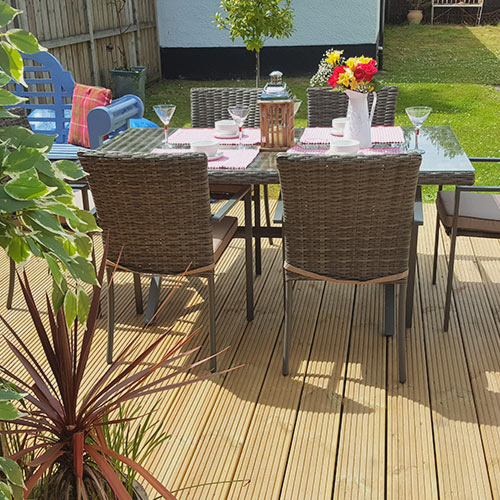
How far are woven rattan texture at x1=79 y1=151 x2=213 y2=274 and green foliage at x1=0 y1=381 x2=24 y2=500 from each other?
1632 millimetres

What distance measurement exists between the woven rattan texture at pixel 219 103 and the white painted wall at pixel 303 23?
6.87 m

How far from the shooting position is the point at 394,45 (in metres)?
14.1

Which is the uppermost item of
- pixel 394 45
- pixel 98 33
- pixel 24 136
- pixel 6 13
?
pixel 6 13

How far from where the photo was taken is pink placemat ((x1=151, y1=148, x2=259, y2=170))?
314 cm

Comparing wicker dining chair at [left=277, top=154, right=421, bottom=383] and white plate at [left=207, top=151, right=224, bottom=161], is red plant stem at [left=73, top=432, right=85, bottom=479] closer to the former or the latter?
wicker dining chair at [left=277, top=154, right=421, bottom=383]

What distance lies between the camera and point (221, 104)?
4.30m

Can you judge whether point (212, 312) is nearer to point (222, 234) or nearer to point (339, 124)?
point (222, 234)

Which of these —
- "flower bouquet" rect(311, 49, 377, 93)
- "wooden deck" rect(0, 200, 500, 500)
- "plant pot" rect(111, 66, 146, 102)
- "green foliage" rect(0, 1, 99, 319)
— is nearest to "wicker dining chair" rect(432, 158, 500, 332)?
"wooden deck" rect(0, 200, 500, 500)

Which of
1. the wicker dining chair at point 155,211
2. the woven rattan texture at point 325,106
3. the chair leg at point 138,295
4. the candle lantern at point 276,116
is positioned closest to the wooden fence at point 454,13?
the woven rattan texture at point 325,106

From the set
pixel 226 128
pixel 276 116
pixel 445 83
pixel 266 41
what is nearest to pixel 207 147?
pixel 276 116

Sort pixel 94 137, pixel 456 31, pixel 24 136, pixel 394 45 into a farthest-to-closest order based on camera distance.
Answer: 1. pixel 456 31
2. pixel 394 45
3. pixel 94 137
4. pixel 24 136

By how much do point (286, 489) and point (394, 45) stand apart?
43.3 ft

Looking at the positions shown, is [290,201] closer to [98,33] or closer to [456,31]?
[98,33]

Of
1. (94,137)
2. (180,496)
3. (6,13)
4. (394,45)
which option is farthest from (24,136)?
(394,45)
